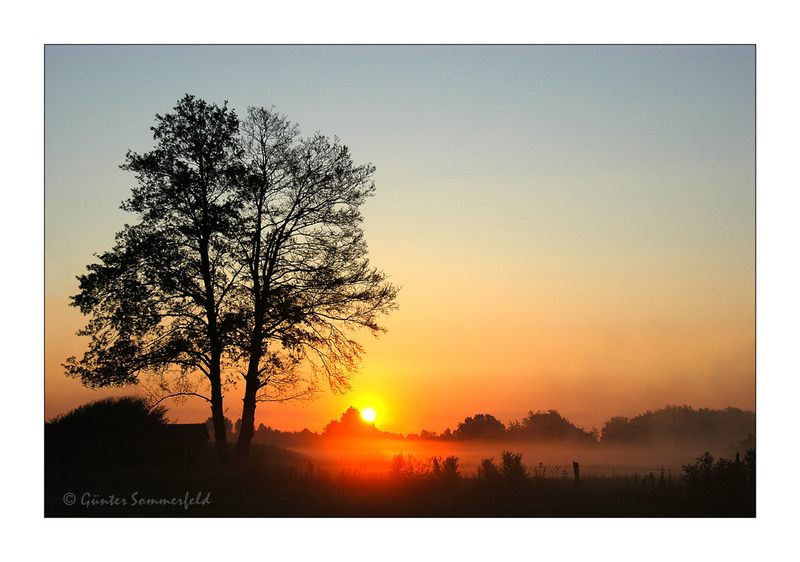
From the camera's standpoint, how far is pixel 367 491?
24.1 metres

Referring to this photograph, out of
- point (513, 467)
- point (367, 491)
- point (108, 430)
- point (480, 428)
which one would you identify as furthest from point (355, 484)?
point (480, 428)

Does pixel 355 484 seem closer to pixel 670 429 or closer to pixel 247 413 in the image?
pixel 247 413

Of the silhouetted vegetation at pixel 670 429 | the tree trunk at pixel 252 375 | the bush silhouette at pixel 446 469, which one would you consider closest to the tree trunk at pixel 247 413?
the tree trunk at pixel 252 375

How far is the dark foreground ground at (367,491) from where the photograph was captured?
2131 cm

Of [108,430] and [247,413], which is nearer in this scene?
[247,413]

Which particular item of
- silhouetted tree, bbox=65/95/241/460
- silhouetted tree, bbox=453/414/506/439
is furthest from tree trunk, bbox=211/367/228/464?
silhouetted tree, bbox=453/414/506/439

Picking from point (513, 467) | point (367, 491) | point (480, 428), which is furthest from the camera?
point (480, 428)

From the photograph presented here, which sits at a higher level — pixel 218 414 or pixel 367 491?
pixel 218 414

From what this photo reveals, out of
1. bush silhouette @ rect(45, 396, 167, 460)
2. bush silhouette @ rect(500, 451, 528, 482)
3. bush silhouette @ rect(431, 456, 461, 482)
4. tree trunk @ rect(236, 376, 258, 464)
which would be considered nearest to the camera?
bush silhouette @ rect(431, 456, 461, 482)

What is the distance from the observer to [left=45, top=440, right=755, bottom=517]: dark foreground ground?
2131 cm

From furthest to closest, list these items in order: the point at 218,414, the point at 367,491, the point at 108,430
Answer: the point at 108,430 → the point at 218,414 → the point at 367,491

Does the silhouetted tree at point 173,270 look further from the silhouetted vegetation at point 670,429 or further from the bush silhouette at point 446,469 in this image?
the silhouetted vegetation at point 670,429

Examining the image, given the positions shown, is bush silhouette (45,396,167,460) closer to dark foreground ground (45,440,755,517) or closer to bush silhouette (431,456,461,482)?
dark foreground ground (45,440,755,517)

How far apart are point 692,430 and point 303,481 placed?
238ft
